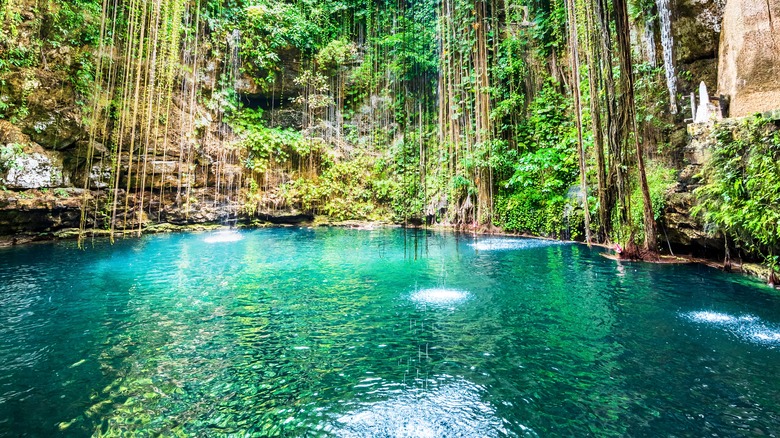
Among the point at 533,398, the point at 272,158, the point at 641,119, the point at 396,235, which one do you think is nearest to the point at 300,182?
the point at 272,158

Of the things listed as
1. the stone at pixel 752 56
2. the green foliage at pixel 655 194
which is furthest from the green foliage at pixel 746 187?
the stone at pixel 752 56

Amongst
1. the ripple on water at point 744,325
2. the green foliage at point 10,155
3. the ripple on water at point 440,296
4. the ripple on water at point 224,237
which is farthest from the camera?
the ripple on water at point 224,237

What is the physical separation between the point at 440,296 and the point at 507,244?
17.7ft

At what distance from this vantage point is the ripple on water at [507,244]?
9.42 metres

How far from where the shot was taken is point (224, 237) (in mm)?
12281

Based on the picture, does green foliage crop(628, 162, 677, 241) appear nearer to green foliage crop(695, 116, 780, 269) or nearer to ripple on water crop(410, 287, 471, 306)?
green foliage crop(695, 116, 780, 269)

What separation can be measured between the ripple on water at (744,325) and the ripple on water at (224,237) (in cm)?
1106

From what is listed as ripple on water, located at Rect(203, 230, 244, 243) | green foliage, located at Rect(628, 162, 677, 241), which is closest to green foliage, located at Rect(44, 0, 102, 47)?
ripple on water, located at Rect(203, 230, 244, 243)

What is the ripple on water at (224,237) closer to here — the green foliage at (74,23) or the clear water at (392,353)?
the clear water at (392,353)

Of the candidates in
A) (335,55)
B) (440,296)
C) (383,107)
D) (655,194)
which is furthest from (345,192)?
(440,296)

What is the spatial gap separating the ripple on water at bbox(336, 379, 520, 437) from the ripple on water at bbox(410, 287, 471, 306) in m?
2.28

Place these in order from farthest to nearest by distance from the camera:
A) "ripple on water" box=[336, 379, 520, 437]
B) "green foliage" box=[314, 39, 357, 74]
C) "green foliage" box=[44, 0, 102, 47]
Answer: "green foliage" box=[314, 39, 357, 74] < "green foliage" box=[44, 0, 102, 47] < "ripple on water" box=[336, 379, 520, 437]

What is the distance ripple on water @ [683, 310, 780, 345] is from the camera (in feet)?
11.5

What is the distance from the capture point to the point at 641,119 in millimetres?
8789
